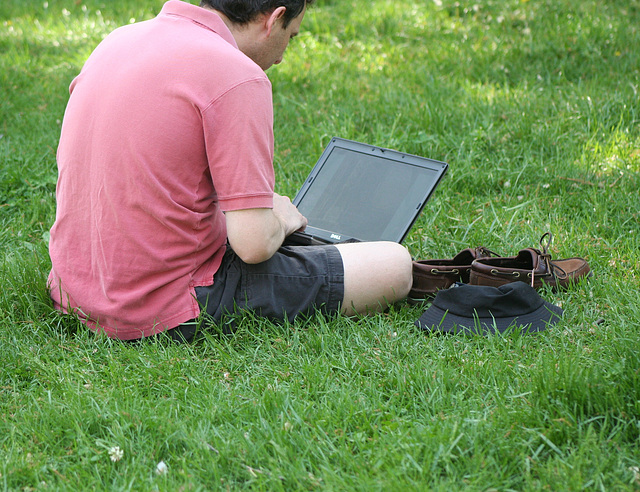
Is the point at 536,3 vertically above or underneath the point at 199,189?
above

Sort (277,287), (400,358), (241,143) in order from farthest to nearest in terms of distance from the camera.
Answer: (277,287), (400,358), (241,143)

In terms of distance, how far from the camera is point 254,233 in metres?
2.39

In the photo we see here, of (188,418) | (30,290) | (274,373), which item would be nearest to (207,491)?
(188,418)

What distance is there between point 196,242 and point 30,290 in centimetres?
91

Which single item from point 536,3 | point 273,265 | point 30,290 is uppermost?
point 536,3

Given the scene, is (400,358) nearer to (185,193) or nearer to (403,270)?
(403,270)

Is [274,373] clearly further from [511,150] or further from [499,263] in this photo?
[511,150]

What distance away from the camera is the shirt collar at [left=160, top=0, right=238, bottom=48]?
2.38 meters

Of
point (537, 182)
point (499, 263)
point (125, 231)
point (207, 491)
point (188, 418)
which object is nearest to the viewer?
point (207, 491)

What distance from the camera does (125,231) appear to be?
240 centimetres

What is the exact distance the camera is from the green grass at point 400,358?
196cm

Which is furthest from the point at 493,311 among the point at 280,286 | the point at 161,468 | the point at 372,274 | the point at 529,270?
the point at 161,468

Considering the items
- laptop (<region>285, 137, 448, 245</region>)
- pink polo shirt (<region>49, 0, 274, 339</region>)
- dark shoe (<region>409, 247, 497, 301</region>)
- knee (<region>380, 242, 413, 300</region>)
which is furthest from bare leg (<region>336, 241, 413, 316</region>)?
pink polo shirt (<region>49, 0, 274, 339</region>)

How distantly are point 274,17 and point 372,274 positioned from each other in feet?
3.42
